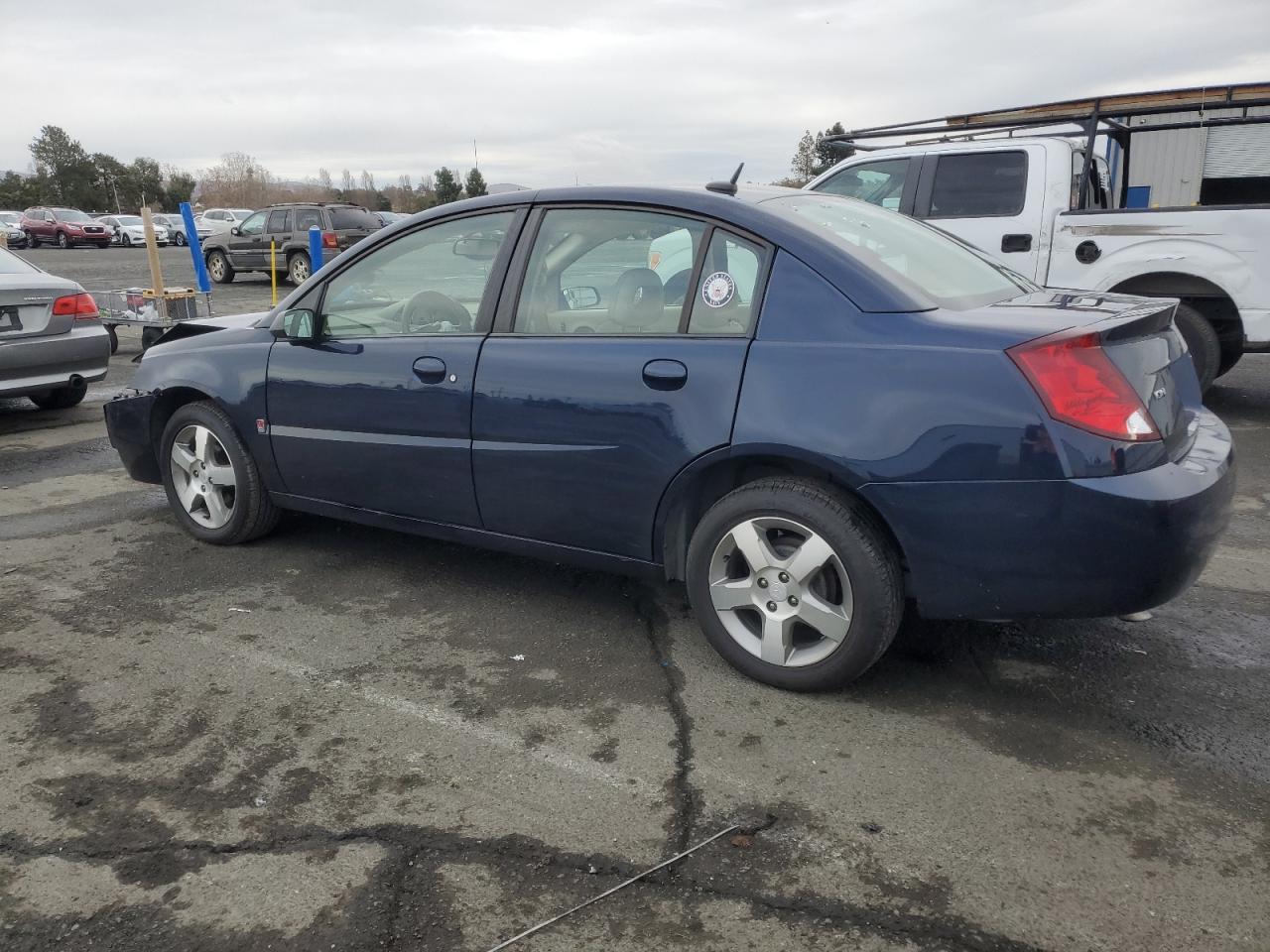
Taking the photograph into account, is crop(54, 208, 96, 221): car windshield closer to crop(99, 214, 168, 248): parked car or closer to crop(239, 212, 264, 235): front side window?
crop(99, 214, 168, 248): parked car

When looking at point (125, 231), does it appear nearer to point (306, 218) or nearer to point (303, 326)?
point (306, 218)

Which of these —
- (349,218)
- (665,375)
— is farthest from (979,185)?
(349,218)

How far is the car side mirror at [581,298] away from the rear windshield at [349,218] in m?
18.0

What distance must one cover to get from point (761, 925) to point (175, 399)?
385 cm

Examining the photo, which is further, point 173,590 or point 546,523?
point 173,590

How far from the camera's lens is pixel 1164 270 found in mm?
7102

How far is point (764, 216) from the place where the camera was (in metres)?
3.37

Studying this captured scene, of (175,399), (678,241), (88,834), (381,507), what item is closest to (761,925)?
(88,834)

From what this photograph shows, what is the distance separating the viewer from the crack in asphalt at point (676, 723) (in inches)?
103

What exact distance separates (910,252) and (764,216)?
Result: 604 mm

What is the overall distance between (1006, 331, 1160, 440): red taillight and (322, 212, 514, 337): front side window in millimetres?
1992

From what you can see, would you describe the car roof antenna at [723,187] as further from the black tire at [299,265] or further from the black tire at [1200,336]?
the black tire at [299,265]

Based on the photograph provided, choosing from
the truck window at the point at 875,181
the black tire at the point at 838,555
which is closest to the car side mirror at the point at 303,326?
the black tire at the point at 838,555

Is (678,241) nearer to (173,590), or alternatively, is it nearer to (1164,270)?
(173,590)
